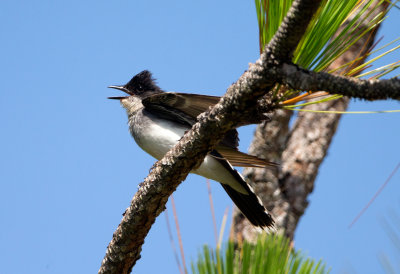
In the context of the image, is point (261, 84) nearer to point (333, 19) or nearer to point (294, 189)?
point (333, 19)

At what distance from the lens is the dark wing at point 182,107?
3.45 metres

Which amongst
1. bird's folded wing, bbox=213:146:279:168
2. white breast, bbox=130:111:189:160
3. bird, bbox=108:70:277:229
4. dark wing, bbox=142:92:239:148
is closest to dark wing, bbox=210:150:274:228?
bird, bbox=108:70:277:229

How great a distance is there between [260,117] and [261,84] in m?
0.34

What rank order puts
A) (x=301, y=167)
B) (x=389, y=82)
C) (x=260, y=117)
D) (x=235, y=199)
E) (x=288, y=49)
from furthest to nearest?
(x=301, y=167) < (x=235, y=199) < (x=260, y=117) < (x=288, y=49) < (x=389, y=82)

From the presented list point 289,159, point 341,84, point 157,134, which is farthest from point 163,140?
point 341,84

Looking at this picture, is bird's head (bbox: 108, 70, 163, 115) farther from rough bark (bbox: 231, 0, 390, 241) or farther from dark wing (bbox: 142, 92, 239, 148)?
rough bark (bbox: 231, 0, 390, 241)

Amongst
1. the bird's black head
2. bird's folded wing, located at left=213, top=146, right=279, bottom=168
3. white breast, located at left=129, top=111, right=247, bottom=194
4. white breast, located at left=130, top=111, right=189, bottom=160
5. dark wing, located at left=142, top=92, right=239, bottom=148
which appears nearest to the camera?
dark wing, located at left=142, top=92, right=239, bottom=148

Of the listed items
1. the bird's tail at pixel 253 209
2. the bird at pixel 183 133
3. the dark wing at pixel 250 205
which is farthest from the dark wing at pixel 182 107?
the bird's tail at pixel 253 209

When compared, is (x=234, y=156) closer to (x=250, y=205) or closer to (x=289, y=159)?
(x=250, y=205)

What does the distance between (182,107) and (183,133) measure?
2.23 feet

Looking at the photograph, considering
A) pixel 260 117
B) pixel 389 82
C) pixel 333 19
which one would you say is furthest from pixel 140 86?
pixel 389 82

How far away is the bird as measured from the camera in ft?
13.0

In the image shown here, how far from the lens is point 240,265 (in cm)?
243

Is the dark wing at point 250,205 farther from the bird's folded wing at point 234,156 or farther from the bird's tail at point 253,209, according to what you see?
the bird's folded wing at point 234,156
